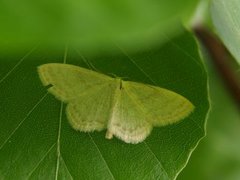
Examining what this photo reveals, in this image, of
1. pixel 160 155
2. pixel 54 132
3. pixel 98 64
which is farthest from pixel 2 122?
pixel 160 155

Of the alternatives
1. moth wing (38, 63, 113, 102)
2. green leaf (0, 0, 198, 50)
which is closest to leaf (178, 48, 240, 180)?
moth wing (38, 63, 113, 102)

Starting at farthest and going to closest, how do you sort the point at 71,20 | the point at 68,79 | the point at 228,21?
the point at 68,79 < the point at 228,21 < the point at 71,20

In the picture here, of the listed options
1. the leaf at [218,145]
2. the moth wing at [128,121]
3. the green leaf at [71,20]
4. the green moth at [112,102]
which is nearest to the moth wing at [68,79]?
the green moth at [112,102]

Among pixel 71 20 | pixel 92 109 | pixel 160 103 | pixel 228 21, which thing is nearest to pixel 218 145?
pixel 160 103

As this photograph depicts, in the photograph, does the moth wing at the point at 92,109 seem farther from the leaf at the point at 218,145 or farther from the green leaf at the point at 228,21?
the leaf at the point at 218,145

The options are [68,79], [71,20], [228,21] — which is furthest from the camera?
[68,79]

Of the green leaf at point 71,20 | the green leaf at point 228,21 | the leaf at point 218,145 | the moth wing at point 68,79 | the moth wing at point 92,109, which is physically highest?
the green leaf at point 228,21

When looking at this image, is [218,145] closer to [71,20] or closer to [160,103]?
[160,103]
